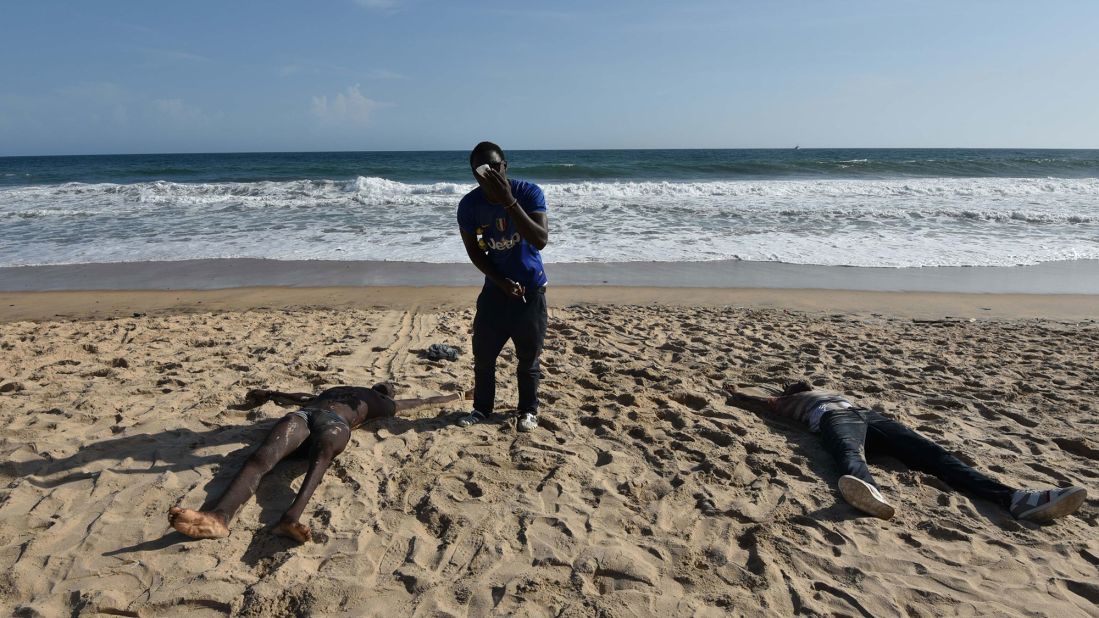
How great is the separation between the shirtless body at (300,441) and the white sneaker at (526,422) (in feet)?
2.29

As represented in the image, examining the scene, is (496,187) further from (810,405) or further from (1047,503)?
(1047,503)

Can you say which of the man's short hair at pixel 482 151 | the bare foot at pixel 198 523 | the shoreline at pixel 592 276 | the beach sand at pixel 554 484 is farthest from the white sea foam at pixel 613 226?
the bare foot at pixel 198 523

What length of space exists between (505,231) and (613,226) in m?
10.7

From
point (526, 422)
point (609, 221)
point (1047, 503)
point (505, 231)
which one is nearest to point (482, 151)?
point (505, 231)

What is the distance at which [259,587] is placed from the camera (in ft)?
8.11

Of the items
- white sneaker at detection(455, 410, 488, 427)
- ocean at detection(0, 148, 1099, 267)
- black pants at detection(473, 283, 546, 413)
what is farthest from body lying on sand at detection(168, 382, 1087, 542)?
→ ocean at detection(0, 148, 1099, 267)

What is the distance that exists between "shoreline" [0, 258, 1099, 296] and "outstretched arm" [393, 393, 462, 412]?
461 centimetres

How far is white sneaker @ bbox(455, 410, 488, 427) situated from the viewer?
13.3 feet

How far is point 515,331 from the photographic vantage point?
383 cm

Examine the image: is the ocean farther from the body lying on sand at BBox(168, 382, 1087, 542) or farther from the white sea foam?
the body lying on sand at BBox(168, 382, 1087, 542)

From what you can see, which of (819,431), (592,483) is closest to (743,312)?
(819,431)

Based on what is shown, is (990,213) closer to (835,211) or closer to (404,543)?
(835,211)

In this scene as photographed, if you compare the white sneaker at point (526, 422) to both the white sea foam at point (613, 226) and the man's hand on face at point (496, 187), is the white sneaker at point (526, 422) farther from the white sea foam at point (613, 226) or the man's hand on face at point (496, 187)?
the white sea foam at point (613, 226)

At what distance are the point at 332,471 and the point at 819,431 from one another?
2.82 meters
